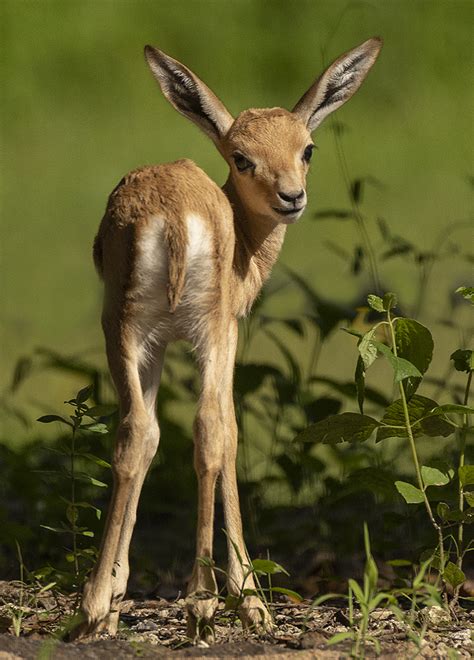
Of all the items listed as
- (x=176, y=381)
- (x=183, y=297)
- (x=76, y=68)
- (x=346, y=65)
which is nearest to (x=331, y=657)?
(x=183, y=297)

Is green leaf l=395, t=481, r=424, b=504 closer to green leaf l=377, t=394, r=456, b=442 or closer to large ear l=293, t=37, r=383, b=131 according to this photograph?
green leaf l=377, t=394, r=456, b=442

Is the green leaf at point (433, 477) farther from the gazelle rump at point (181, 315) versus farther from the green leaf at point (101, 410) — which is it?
the green leaf at point (101, 410)

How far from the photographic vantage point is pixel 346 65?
4508mm

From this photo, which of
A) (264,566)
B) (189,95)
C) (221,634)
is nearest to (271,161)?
(189,95)

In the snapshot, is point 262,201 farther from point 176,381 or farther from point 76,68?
point 76,68

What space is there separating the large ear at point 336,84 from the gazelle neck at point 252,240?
1.22ft

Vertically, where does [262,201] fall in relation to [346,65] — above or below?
below

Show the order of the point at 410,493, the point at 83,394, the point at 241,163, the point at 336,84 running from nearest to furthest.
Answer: the point at 410,493 → the point at 83,394 → the point at 241,163 → the point at 336,84

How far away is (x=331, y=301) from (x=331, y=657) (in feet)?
7.47

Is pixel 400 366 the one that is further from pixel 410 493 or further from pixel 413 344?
pixel 410 493

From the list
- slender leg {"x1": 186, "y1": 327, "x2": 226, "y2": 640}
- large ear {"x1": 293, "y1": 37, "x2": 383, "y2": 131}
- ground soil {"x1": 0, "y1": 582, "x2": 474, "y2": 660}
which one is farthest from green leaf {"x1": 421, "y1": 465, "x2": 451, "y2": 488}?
large ear {"x1": 293, "y1": 37, "x2": 383, "y2": 131}

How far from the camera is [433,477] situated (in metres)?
3.88

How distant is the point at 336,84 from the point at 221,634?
6.30 ft

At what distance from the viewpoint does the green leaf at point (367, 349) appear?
3.66m
